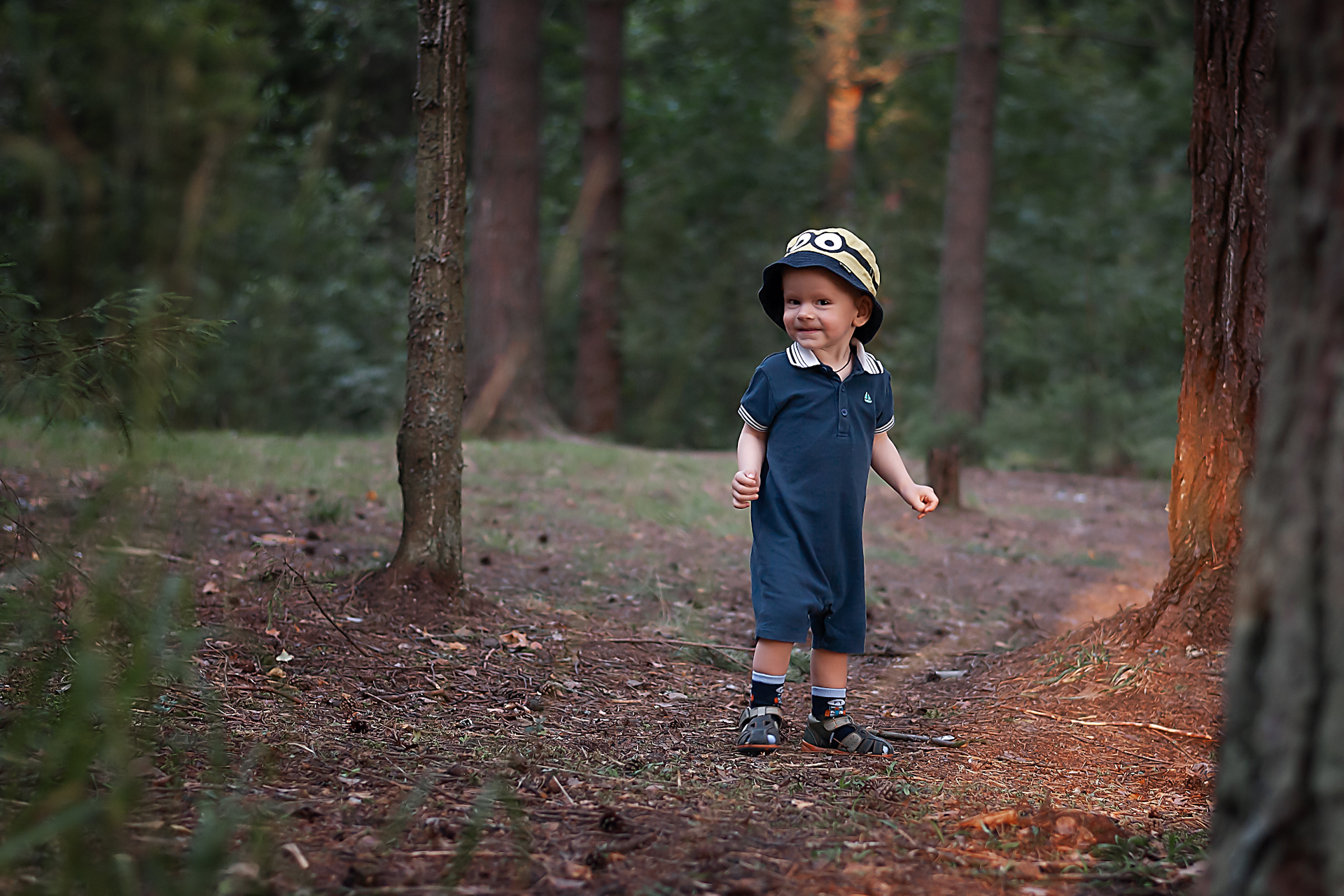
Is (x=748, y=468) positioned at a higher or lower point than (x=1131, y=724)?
higher

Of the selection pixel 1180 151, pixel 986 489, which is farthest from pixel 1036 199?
pixel 986 489

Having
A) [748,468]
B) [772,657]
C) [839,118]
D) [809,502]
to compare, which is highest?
[839,118]

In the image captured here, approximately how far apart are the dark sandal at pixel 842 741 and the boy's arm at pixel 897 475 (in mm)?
779

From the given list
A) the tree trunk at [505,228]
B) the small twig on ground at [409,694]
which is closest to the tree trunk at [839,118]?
the tree trunk at [505,228]

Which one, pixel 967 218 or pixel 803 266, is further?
pixel 967 218

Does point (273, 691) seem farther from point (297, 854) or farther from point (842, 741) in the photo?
point (842, 741)

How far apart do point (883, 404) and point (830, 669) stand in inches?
37.8

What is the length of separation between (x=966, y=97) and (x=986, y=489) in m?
4.74

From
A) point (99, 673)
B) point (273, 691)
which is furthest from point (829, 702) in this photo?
point (99, 673)

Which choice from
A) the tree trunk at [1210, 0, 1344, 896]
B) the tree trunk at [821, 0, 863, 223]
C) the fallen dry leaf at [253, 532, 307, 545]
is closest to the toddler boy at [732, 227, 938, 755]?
the tree trunk at [1210, 0, 1344, 896]

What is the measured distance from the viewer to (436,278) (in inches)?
181

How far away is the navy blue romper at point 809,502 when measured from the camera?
142 inches

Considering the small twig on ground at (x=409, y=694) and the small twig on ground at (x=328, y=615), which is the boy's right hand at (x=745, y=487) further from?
the small twig on ground at (x=328, y=615)

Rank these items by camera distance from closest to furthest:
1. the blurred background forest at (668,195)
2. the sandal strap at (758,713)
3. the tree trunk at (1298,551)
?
the tree trunk at (1298,551) → the sandal strap at (758,713) → the blurred background forest at (668,195)
